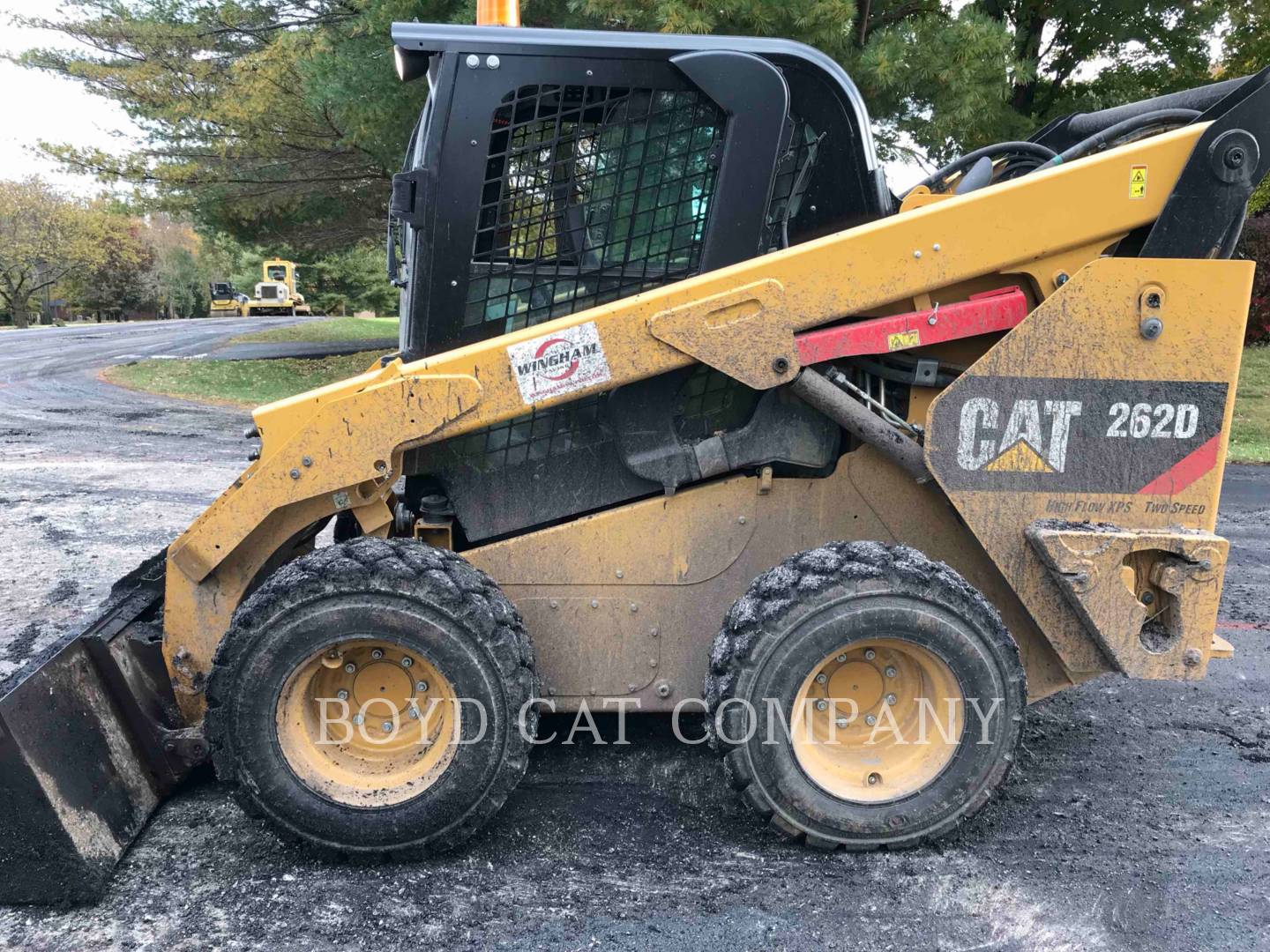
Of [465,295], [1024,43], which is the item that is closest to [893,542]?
[465,295]

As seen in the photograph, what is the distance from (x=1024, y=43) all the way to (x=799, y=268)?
985 centimetres

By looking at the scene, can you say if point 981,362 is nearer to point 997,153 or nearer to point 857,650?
point 857,650

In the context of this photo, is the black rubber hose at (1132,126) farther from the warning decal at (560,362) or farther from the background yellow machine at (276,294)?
the background yellow machine at (276,294)

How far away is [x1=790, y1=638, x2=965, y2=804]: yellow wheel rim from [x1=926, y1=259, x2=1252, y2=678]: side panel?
429mm

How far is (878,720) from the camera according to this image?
10.1ft

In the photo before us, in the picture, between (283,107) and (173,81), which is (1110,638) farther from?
(173,81)

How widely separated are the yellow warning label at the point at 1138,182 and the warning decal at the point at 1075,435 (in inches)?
22.0

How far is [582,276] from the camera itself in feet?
10.3

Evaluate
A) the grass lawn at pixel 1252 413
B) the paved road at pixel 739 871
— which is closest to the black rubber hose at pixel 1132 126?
the paved road at pixel 739 871

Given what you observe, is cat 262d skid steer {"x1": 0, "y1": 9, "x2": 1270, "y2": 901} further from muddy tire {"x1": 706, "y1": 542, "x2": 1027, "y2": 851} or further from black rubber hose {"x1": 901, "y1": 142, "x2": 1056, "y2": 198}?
black rubber hose {"x1": 901, "y1": 142, "x2": 1056, "y2": 198}

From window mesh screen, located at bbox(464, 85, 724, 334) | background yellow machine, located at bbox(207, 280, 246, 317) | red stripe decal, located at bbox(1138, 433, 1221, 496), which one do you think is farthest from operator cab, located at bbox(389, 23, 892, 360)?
background yellow machine, located at bbox(207, 280, 246, 317)

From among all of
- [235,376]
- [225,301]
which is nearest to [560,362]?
[235,376]

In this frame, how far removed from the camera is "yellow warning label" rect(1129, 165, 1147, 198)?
9.46 ft

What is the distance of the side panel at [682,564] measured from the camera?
321 cm
